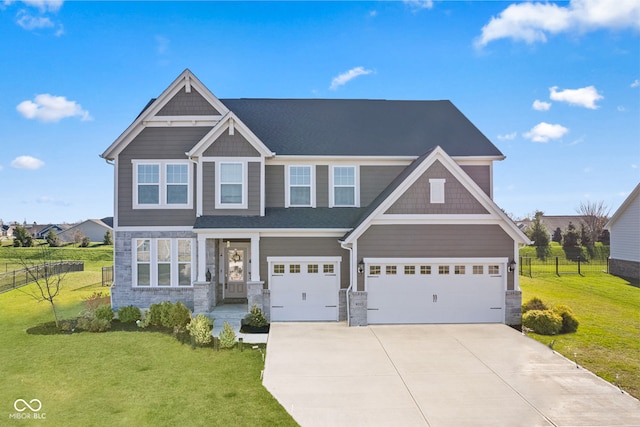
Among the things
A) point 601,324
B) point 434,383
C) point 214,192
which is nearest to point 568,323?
point 601,324

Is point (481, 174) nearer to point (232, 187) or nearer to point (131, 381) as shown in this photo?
point (232, 187)

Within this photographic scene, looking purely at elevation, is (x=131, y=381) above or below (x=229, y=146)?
below

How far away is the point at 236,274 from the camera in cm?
1688

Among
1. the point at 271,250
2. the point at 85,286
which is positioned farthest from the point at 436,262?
the point at 85,286

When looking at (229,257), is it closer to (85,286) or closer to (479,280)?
(479,280)

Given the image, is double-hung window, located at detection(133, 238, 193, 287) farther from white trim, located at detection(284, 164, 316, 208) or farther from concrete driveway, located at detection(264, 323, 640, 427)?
concrete driveway, located at detection(264, 323, 640, 427)

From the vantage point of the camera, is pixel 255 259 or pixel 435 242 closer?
pixel 435 242

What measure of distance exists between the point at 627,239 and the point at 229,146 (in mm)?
27966

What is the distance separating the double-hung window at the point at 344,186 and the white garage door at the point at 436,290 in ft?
11.3

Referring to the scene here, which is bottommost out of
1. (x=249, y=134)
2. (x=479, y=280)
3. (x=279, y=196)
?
(x=479, y=280)

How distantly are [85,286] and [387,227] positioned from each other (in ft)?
62.8

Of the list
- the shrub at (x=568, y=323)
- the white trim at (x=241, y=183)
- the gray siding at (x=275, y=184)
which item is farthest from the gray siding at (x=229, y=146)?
the shrub at (x=568, y=323)

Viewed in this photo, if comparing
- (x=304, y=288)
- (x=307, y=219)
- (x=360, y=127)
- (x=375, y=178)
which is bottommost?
(x=304, y=288)

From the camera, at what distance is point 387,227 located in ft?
45.5
